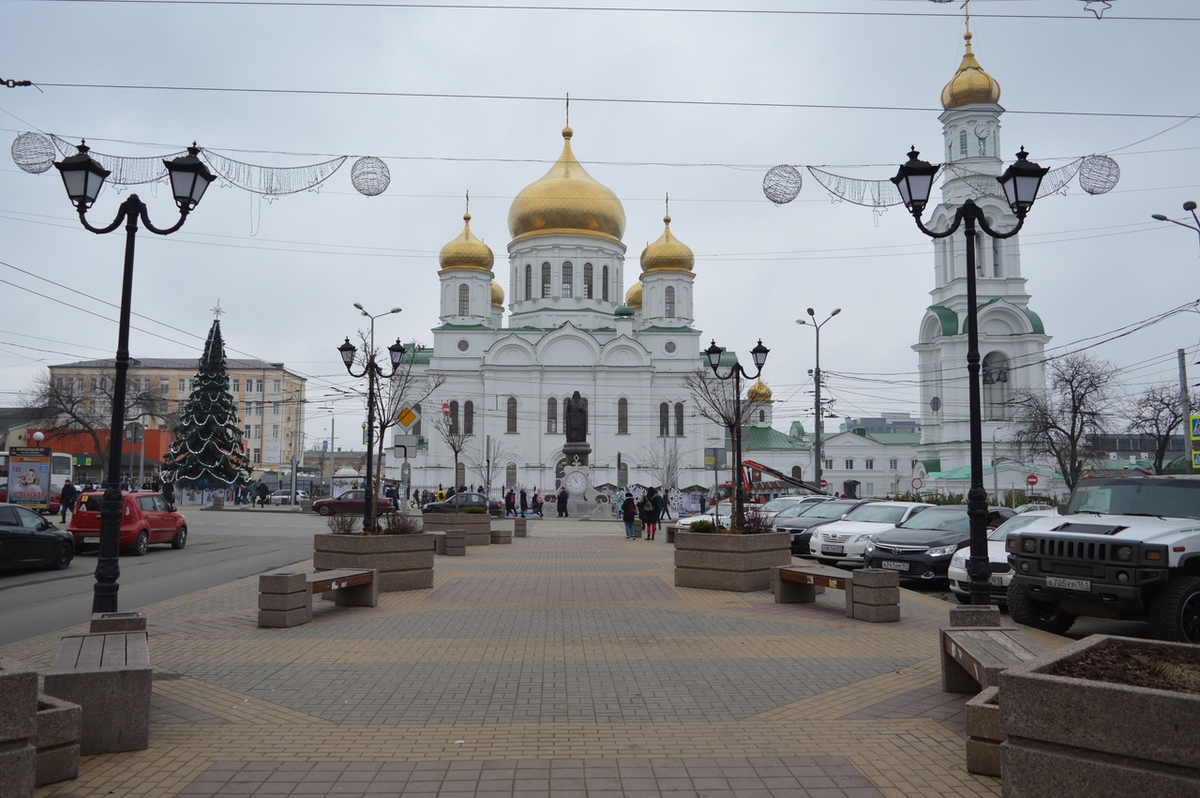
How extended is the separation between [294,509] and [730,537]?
38617mm

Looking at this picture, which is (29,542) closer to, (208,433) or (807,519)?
(807,519)

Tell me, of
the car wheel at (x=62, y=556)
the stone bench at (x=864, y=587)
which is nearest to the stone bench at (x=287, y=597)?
the stone bench at (x=864, y=587)

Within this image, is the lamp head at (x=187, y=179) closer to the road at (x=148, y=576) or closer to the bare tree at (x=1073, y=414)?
the road at (x=148, y=576)

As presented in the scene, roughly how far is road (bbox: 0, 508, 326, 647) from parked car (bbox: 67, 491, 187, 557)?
1.10 feet

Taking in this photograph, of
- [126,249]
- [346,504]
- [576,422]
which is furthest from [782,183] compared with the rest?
[576,422]

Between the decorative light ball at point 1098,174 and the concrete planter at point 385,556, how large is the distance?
36.8 ft

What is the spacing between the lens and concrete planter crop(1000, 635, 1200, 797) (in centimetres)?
365

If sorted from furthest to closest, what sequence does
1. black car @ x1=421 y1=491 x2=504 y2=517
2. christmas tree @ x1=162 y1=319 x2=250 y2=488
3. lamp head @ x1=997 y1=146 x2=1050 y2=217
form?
christmas tree @ x1=162 y1=319 x2=250 y2=488
black car @ x1=421 y1=491 x2=504 y2=517
lamp head @ x1=997 y1=146 x2=1050 y2=217

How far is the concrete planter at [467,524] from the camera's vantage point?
76.0ft

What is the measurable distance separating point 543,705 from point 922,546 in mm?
10032

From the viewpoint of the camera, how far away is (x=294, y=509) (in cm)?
4809

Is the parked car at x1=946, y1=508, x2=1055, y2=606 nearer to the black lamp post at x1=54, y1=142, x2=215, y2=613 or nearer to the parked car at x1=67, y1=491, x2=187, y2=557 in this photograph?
the black lamp post at x1=54, y1=142, x2=215, y2=613

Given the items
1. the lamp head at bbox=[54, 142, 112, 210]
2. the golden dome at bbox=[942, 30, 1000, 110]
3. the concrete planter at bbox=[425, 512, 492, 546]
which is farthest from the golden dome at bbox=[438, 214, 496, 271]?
the lamp head at bbox=[54, 142, 112, 210]

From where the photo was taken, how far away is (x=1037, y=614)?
10992mm
